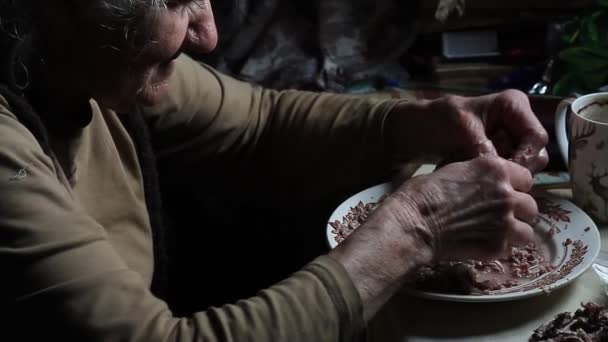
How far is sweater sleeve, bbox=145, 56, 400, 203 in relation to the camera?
4.18 ft

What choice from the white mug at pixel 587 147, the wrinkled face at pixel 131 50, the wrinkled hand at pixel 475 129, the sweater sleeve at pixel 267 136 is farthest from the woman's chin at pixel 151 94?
the white mug at pixel 587 147

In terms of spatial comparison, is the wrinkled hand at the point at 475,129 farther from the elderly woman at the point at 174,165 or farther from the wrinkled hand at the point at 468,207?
the wrinkled hand at the point at 468,207

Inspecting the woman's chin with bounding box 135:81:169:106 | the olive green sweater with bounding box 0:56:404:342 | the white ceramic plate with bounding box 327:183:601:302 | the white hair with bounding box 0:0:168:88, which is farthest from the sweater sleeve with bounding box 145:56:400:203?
the white hair with bounding box 0:0:168:88

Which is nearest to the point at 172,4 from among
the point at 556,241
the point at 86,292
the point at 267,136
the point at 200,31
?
the point at 200,31

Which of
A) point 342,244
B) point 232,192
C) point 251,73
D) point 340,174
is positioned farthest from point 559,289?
point 251,73

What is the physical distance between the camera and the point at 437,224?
94cm

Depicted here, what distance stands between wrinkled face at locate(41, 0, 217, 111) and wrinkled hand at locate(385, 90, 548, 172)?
0.38 metres

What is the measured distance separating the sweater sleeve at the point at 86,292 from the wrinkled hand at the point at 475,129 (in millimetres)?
385

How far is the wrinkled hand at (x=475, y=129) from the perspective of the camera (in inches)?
44.3

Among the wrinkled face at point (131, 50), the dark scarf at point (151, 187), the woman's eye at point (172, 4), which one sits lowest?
the dark scarf at point (151, 187)

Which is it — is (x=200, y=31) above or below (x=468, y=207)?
above

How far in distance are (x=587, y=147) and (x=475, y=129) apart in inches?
6.6

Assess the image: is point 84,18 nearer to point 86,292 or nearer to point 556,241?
point 86,292

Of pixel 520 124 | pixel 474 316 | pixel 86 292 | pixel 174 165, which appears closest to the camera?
pixel 86 292
